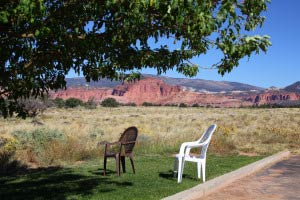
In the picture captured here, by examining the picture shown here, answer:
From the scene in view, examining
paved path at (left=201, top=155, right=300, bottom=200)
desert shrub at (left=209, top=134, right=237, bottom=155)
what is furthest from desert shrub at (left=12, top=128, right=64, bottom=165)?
paved path at (left=201, top=155, right=300, bottom=200)

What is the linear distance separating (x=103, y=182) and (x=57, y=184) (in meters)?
0.92

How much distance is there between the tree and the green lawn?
2646 millimetres

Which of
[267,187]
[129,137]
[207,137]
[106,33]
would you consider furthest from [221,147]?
[106,33]

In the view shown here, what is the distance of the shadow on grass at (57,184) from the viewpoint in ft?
27.5

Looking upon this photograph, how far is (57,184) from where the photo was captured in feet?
31.7

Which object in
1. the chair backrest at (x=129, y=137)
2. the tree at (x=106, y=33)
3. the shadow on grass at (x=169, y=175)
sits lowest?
the shadow on grass at (x=169, y=175)

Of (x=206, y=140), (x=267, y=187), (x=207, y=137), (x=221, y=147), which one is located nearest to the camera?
(x=267, y=187)

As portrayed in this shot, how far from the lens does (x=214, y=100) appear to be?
186625mm

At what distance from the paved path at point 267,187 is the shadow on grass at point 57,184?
6.36ft

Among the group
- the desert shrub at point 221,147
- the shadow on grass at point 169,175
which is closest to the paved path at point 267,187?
the shadow on grass at point 169,175

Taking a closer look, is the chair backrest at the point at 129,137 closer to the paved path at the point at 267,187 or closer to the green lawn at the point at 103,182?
the green lawn at the point at 103,182

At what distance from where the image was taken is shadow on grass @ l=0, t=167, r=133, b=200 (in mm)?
8383

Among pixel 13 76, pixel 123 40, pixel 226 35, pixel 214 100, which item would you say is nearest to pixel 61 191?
pixel 13 76

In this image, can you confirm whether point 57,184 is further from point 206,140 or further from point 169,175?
point 206,140
